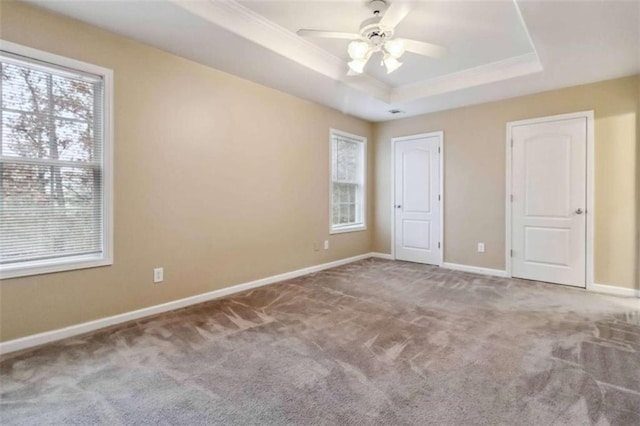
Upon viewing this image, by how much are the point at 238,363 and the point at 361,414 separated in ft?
2.95

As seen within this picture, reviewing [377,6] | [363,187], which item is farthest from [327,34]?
[363,187]

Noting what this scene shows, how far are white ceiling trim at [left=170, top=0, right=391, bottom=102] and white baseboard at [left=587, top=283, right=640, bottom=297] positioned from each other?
3694mm

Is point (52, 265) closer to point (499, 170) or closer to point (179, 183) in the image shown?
point (179, 183)

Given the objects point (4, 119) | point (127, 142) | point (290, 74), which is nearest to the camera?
point (4, 119)

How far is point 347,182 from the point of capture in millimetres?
5426

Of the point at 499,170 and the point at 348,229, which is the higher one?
the point at 499,170

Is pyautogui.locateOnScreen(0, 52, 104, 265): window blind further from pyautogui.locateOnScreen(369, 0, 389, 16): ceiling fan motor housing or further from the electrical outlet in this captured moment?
pyautogui.locateOnScreen(369, 0, 389, 16): ceiling fan motor housing

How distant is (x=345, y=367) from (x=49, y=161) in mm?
2636

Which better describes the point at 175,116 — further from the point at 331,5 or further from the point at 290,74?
the point at 331,5

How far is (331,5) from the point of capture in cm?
261

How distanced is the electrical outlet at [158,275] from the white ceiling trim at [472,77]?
3.71 m

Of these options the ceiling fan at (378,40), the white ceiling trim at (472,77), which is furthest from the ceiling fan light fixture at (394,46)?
the white ceiling trim at (472,77)

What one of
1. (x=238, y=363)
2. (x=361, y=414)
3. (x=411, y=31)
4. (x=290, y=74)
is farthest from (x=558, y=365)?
(x=290, y=74)

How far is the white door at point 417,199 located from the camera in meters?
5.09
